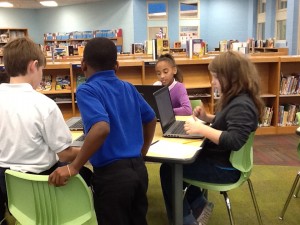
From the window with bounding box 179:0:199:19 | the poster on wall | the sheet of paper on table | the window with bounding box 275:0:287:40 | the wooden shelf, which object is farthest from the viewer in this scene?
the poster on wall

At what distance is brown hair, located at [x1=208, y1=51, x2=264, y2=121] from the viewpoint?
1917 mm

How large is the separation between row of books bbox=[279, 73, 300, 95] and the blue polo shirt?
3.69m

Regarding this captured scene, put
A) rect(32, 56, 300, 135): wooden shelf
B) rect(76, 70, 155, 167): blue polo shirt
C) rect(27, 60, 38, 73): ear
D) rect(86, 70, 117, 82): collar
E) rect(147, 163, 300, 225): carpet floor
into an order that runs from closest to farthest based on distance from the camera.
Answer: rect(76, 70, 155, 167): blue polo shirt, rect(86, 70, 117, 82): collar, rect(27, 60, 38, 73): ear, rect(147, 163, 300, 225): carpet floor, rect(32, 56, 300, 135): wooden shelf

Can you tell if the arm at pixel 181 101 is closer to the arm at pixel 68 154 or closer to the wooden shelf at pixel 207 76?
the arm at pixel 68 154

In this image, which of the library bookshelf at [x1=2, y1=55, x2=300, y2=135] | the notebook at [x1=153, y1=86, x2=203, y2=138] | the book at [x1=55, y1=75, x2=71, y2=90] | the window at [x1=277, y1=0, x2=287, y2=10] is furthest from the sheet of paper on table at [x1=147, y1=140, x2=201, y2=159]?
the window at [x1=277, y1=0, x2=287, y2=10]

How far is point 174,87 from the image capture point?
291 centimetres

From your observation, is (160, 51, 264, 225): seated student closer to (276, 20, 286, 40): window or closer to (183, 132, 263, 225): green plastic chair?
(183, 132, 263, 225): green plastic chair

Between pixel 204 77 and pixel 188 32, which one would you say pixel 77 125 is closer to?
pixel 204 77

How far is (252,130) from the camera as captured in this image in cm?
188

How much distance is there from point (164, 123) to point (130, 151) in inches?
29.9

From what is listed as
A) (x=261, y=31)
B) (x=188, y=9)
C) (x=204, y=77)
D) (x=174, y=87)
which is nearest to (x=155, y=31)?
(x=188, y=9)

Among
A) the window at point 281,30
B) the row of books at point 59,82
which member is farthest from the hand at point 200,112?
the window at point 281,30

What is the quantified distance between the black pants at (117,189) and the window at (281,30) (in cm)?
938

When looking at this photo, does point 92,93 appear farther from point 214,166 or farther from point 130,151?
point 214,166
